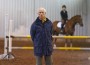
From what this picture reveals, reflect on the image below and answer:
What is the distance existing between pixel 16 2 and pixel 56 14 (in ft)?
9.80

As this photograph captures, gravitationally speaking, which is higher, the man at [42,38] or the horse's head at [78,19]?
the horse's head at [78,19]

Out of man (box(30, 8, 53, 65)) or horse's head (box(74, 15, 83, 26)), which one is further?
horse's head (box(74, 15, 83, 26))

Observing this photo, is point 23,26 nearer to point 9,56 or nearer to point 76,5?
point 76,5

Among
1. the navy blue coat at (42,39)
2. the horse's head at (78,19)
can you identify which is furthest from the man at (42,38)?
the horse's head at (78,19)

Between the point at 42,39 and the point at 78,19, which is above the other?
the point at 78,19

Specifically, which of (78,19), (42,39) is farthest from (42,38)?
(78,19)

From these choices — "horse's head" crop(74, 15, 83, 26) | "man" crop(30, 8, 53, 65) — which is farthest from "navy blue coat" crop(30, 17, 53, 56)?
"horse's head" crop(74, 15, 83, 26)

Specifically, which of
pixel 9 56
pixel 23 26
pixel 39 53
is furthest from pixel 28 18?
pixel 39 53

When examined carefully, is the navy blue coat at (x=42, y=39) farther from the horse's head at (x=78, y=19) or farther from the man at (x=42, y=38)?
the horse's head at (x=78, y=19)

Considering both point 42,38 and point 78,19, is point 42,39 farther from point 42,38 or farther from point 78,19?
point 78,19

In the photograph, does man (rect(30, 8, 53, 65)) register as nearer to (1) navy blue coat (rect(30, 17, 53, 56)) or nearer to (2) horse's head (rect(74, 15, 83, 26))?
(1) navy blue coat (rect(30, 17, 53, 56))

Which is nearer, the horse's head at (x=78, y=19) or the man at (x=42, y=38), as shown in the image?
the man at (x=42, y=38)

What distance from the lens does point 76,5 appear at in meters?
23.3

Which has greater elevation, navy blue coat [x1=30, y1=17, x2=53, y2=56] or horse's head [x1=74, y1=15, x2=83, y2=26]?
horse's head [x1=74, y1=15, x2=83, y2=26]
